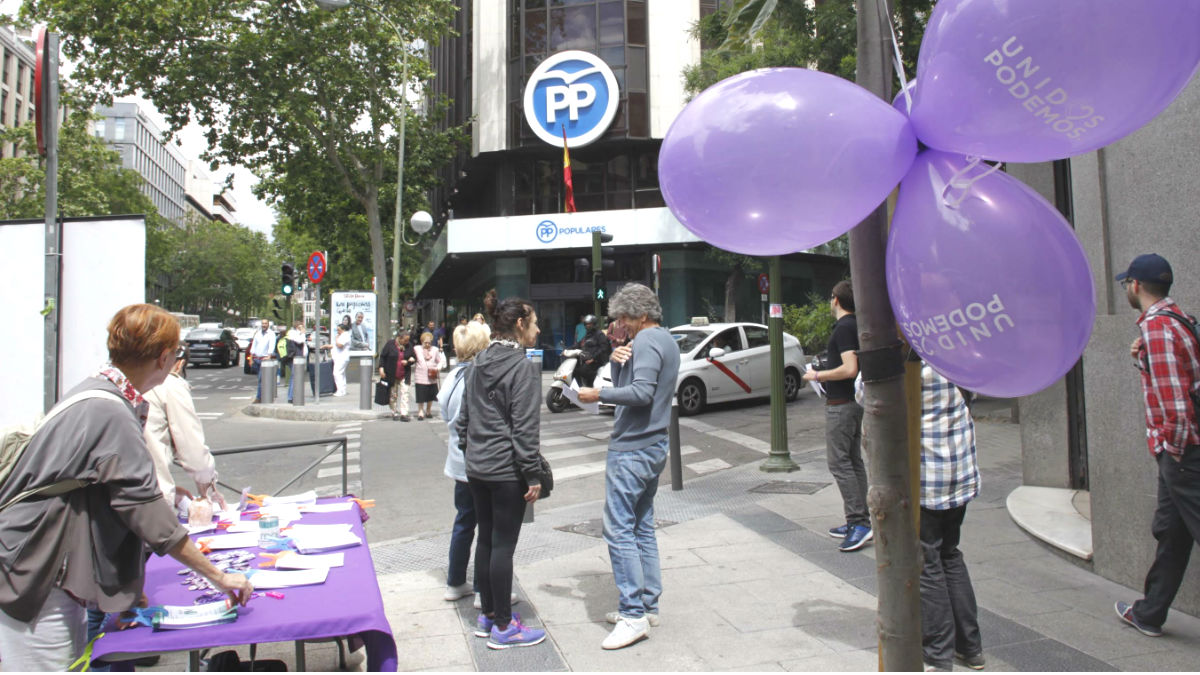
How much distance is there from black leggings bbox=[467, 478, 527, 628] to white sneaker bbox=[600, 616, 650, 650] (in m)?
0.52

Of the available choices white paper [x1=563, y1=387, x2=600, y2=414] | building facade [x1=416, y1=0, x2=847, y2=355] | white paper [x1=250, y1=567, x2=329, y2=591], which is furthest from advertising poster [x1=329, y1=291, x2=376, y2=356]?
white paper [x1=250, y1=567, x2=329, y2=591]

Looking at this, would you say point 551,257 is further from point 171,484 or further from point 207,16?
point 171,484

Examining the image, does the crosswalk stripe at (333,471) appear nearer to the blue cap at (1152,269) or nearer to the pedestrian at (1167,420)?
the pedestrian at (1167,420)

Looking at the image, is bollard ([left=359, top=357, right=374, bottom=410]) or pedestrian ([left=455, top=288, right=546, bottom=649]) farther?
bollard ([left=359, top=357, right=374, bottom=410])

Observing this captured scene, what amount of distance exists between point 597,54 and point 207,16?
12143mm

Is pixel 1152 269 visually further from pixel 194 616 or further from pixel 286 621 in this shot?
pixel 194 616

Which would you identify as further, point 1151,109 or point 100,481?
point 100,481

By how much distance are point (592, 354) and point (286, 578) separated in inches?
402

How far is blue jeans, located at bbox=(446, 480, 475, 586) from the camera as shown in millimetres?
4480

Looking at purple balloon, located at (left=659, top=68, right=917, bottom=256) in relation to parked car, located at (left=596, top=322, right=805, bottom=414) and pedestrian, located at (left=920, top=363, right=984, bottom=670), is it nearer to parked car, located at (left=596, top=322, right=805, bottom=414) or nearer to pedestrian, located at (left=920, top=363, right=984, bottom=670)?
pedestrian, located at (left=920, top=363, right=984, bottom=670)

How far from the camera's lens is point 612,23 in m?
26.3

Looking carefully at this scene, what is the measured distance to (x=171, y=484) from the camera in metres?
3.55

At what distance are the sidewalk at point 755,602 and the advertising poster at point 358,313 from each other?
53.8ft

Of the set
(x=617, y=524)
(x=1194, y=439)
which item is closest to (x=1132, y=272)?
(x=1194, y=439)
